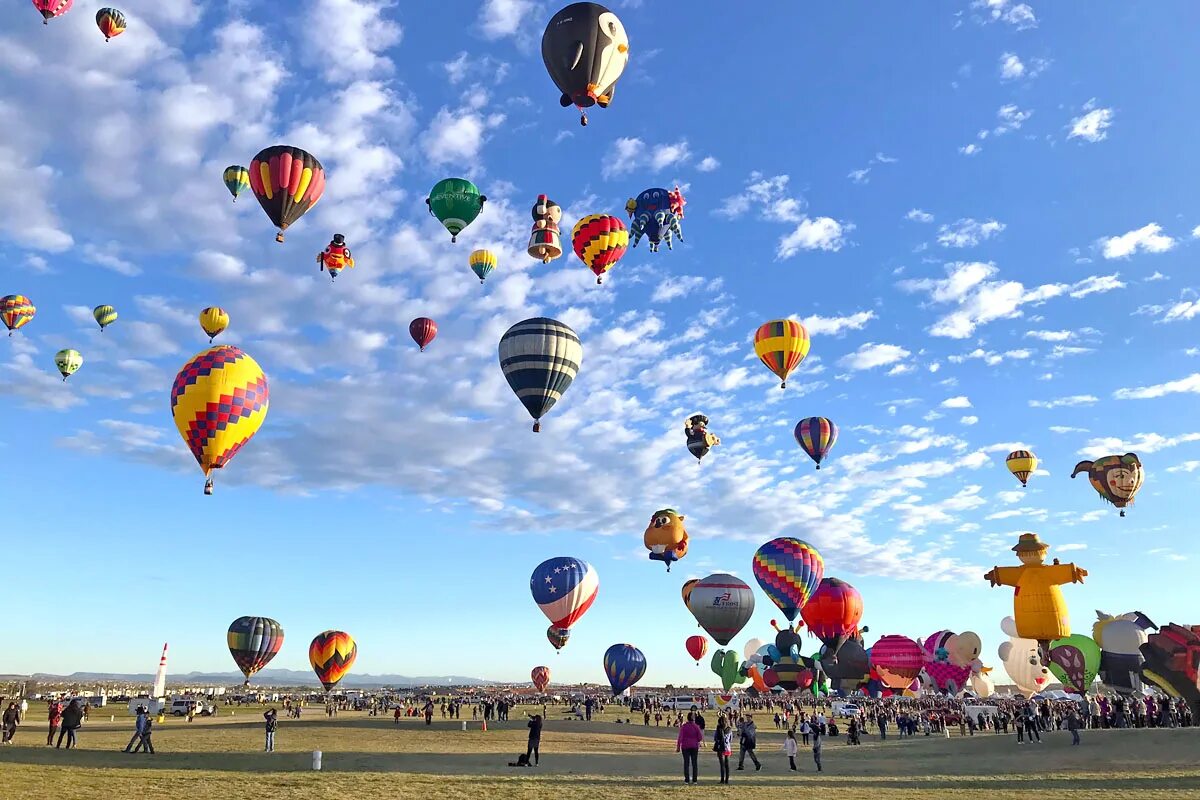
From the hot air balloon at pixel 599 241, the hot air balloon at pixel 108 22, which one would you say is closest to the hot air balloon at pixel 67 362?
the hot air balloon at pixel 108 22

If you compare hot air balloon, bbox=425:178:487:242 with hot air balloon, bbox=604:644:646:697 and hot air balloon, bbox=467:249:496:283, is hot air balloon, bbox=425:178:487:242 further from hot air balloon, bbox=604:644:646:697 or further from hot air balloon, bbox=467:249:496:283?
hot air balloon, bbox=604:644:646:697

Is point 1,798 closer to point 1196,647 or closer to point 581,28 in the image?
point 581,28

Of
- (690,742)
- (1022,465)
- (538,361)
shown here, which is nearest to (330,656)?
(538,361)

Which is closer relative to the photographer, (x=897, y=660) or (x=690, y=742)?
(x=690, y=742)

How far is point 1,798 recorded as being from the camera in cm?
1492

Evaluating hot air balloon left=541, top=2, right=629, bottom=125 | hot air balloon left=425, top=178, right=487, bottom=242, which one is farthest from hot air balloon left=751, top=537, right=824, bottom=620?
hot air balloon left=541, top=2, right=629, bottom=125

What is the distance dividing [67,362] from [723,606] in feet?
170

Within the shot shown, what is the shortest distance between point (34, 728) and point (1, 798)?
1122 inches

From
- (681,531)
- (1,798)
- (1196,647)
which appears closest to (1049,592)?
(1196,647)

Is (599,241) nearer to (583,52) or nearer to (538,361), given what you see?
(538,361)

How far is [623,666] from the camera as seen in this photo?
61375mm

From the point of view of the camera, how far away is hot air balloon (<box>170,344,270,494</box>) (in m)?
29.2

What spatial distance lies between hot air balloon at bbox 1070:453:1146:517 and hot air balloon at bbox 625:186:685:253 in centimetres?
2554

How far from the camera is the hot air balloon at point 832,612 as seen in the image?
49906mm
